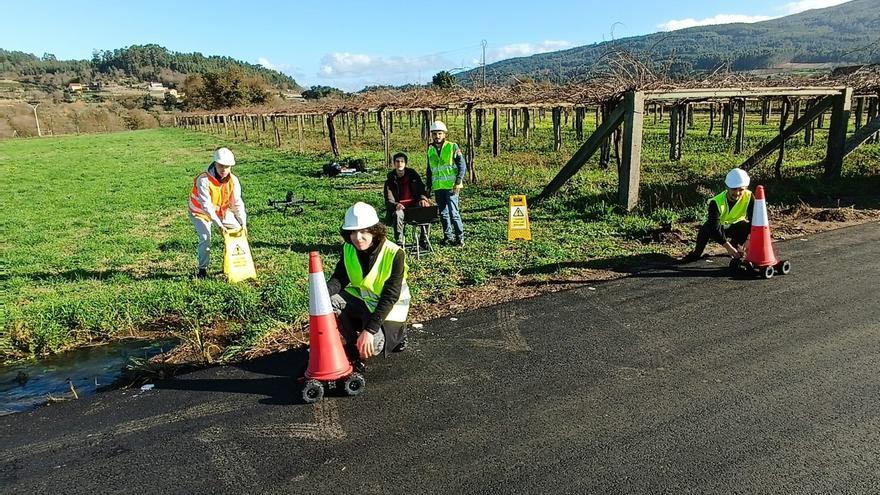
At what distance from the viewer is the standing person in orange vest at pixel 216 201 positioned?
690 cm

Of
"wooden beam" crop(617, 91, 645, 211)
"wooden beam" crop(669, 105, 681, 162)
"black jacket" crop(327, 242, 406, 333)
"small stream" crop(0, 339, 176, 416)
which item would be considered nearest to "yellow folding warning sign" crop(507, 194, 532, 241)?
"wooden beam" crop(617, 91, 645, 211)

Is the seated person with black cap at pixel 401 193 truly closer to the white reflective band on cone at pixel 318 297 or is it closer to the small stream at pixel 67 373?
the small stream at pixel 67 373

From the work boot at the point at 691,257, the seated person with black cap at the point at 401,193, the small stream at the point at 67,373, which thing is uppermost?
the seated person with black cap at the point at 401,193

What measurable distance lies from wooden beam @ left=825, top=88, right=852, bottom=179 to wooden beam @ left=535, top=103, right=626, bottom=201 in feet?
18.6

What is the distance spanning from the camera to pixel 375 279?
4.42 meters

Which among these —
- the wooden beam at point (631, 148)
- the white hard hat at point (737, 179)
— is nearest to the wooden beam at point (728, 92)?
the wooden beam at point (631, 148)

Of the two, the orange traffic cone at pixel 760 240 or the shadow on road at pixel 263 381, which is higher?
the orange traffic cone at pixel 760 240

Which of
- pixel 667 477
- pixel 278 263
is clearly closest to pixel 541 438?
pixel 667 477

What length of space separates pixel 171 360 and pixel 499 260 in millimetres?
4293

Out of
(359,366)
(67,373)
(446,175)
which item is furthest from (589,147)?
(67,373)

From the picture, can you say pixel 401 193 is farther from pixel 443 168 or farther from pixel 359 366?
pixel 359 366

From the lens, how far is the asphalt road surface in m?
3.10

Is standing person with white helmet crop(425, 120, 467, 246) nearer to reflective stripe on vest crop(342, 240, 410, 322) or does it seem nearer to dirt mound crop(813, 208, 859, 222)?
reflective stripe on vest crop(342, 240, 410, 322)

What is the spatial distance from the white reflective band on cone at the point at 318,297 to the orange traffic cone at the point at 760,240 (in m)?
5.06
